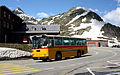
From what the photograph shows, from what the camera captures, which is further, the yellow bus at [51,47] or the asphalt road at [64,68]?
the yellow bus at [51,47]

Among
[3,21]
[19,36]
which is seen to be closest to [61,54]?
[3,21]

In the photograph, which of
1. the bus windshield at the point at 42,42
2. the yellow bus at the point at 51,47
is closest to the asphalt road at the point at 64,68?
the yellow bus at the point at 51,47

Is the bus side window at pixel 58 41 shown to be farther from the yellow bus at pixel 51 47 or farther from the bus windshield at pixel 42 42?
the bus windshield at pixel 42 42

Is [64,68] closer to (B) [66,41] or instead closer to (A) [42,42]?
(A) [42,42]

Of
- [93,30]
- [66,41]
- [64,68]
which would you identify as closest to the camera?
[64,68]

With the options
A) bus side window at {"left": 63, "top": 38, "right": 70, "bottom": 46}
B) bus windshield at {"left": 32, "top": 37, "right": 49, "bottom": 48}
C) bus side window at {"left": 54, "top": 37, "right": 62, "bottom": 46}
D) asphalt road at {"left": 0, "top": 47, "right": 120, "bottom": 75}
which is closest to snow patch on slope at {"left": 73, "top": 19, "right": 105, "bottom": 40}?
bus side window at {"left": 63, "top": 38, "right": 70, "bottom": 46}

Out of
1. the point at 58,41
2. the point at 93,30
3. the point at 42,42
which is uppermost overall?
the point at 93,30

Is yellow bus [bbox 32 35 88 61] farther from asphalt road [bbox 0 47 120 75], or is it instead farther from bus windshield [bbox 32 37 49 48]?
asphalt road [bbox 0 47 120 75]

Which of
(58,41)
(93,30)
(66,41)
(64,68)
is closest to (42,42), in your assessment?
(58,41)

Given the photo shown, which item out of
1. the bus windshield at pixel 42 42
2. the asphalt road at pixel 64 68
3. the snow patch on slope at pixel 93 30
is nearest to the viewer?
the asphalt road at pixel 64 68

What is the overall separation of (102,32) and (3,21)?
421ft

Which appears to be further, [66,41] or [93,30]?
[93,30]

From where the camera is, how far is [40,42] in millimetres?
21188

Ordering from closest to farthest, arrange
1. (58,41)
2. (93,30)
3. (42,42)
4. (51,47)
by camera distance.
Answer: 1. (42,42)
2. (51,47)
3. (58,41)
4. (93,30)
